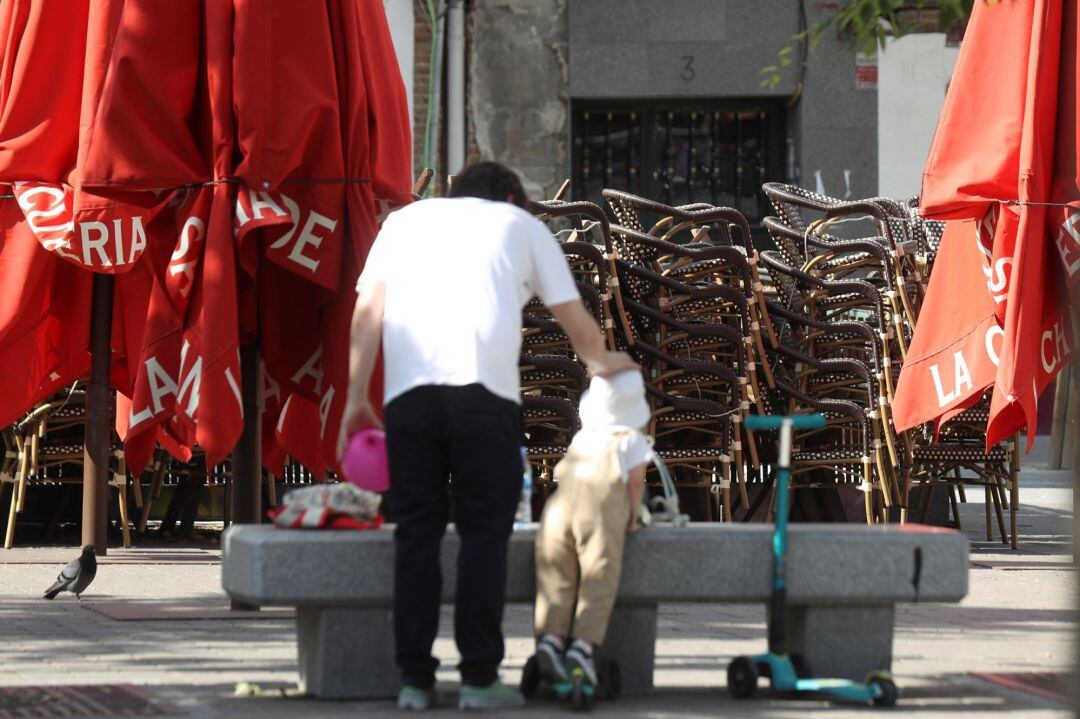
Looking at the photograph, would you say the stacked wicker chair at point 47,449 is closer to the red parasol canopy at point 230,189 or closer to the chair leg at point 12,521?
the chair leg at point 12,521

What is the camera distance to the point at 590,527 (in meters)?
4.92

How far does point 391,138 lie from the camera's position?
265 inches

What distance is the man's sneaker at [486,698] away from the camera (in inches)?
189

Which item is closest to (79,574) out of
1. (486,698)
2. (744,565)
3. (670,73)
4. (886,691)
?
(486,698)

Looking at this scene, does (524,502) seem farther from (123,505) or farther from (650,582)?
(123,505)

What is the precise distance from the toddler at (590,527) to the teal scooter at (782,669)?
0.39 m

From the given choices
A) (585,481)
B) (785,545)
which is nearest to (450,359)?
(585,481)

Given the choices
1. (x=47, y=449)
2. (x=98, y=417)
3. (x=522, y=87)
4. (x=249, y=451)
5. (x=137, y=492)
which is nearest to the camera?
(x=249, y=451)

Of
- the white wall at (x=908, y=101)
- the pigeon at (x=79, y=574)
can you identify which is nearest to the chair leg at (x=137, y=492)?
the pigeon at (x=79, y=574)

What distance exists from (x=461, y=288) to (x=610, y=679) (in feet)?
3.76

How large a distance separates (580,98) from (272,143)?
36.2 feet

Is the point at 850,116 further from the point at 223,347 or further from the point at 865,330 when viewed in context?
the point at 223,347

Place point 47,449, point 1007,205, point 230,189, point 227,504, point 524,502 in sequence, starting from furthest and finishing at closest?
point 227,504
point 47,449
point 1007,205
point 230,189
point 524,502

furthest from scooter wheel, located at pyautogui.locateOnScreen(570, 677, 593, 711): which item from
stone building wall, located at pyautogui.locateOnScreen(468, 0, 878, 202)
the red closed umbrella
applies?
stone building wall, located at pyautogui.locateOnScreen(468, 0, 878, 202)
